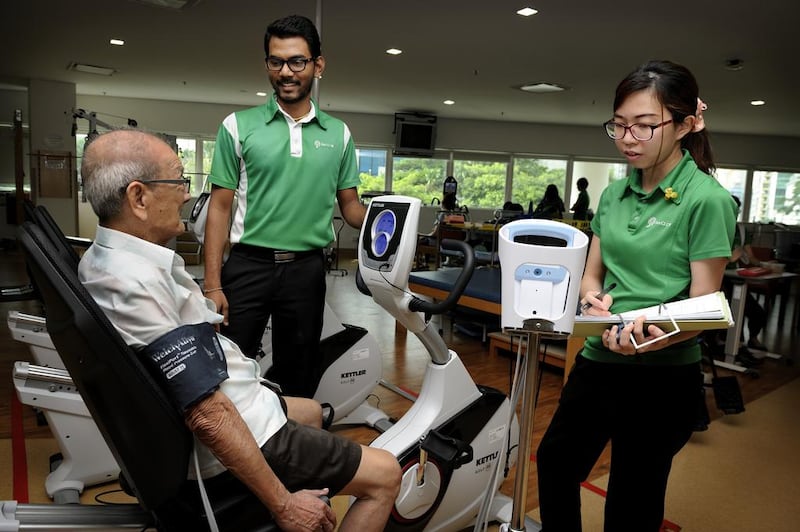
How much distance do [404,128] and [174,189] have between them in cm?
1107

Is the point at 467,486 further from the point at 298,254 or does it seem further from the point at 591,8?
the point at 591,8

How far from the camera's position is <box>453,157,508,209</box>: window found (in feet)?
42.9

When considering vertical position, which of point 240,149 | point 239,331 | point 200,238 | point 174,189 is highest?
point 240,149

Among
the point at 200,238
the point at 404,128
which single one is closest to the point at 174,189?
the point at 200,238

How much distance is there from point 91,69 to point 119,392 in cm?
897

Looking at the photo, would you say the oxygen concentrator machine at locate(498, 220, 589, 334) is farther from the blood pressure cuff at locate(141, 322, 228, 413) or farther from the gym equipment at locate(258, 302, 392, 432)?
the gym equipment at locate(258, 302, 392, 432)

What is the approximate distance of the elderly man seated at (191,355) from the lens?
3.48ft

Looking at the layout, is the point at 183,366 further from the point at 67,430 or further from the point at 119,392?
the point at 67,430

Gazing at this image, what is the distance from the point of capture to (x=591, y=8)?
491 cm

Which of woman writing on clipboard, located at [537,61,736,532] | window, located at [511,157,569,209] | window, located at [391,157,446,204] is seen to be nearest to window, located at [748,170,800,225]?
window, located at [511,157,569,209]

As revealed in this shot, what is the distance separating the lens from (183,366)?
105cm

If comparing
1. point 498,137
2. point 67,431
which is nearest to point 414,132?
point 498,137

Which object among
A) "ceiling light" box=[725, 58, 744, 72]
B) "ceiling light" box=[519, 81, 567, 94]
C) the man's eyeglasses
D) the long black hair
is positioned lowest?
the man's eyeglasses

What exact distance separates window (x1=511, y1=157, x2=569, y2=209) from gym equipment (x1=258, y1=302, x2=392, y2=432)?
11.0m
